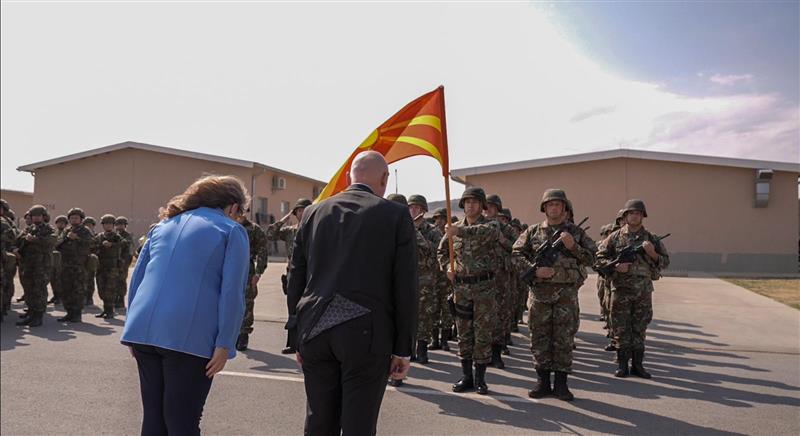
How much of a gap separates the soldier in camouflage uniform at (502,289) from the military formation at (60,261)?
7289 mm

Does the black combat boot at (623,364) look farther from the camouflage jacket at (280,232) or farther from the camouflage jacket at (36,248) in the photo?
the camouflage jacket at (36,248)

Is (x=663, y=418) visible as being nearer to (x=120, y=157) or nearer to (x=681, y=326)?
(x=681, y=326)

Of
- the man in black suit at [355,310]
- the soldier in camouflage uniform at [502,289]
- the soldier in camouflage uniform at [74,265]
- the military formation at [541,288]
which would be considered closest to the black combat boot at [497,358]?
the soldier in camouflage uniform at [502,289]

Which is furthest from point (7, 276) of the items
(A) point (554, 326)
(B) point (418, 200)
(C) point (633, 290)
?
(C) point (633, 290)

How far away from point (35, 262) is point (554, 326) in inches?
339

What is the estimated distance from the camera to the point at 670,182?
75.6 feet

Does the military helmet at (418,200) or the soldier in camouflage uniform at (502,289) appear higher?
the military helmet at (418,200)

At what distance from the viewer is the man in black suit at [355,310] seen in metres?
2.62

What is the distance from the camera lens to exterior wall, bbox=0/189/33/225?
3694cm

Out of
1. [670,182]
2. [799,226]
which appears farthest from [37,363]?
[799,226]

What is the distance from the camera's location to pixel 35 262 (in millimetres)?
9180

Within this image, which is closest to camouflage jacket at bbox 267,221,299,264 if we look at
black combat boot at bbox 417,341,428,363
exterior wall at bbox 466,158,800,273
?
black combat boot at bbox 417,341,428,363

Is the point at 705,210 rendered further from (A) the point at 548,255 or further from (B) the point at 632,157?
(A) the point at 548,255

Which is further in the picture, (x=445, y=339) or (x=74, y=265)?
(x=74, y=265)
